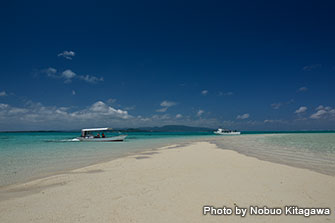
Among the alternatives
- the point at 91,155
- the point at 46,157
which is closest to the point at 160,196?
the point at 91,155

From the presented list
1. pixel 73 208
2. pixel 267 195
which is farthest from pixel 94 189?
pixel 267 195

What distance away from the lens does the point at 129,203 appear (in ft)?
18.7

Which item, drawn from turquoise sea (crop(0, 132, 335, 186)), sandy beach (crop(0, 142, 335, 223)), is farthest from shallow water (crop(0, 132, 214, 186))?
sandy beach (crop(0, 142, 335, 223))

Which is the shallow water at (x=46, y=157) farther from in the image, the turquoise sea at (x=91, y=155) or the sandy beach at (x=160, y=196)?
the sandy beach at (x=160, y=196)

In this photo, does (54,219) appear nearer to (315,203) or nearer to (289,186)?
(315,203)

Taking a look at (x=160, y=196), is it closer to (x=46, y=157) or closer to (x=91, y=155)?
(x=91, y=155)

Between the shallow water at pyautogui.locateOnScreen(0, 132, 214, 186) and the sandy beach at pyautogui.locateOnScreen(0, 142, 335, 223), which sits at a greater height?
the sandy beach at pyautogui.locateOnScreen(0, 142, 335, 223)

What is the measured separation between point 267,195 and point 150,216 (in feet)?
12.9

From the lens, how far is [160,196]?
6238 mm

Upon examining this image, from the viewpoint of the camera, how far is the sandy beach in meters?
4.89

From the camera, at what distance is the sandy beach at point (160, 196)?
489 centimetres

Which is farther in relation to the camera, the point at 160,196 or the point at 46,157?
the point at 46,157

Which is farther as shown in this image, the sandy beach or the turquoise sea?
the turquoise sea

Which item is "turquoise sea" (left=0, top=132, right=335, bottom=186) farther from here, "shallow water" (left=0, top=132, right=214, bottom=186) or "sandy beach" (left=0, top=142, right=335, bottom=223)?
"sandy beach" (left=0, top=142, right=335, bottom=223)
